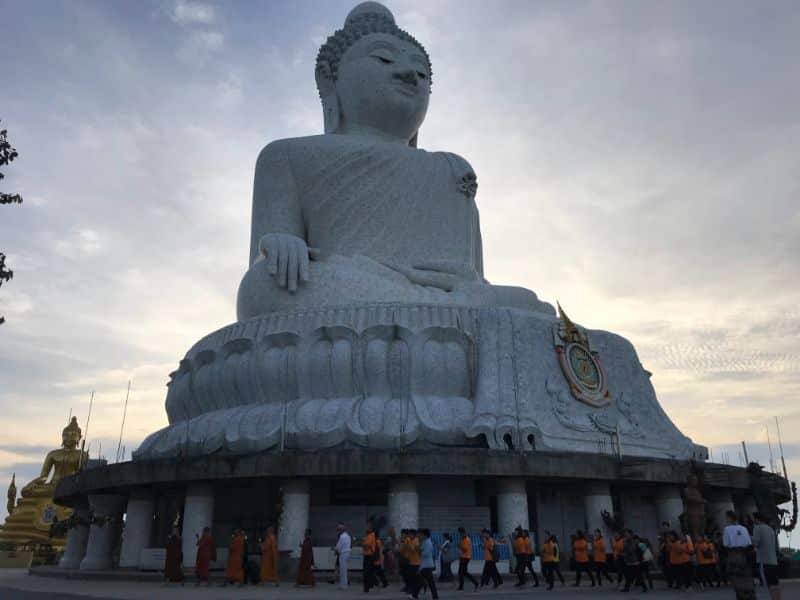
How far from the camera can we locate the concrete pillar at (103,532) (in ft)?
49.4

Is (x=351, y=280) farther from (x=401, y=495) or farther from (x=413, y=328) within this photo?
(x=401, y=495)

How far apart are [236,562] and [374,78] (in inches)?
543

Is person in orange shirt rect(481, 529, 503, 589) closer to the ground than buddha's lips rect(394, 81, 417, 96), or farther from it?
closer to the ground

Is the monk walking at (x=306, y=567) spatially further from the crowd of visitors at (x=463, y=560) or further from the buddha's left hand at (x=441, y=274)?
the buddha's left hand at (x=441, y=274)

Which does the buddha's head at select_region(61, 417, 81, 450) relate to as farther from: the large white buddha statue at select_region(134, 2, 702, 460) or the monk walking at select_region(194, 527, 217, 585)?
the monk walking at select_region(194, 527, 217, 585)

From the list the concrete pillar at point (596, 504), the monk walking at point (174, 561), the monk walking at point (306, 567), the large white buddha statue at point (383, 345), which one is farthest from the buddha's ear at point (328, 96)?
the monk walking at point (306, 567)

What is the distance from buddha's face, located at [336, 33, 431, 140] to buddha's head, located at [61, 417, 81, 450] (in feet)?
59.6

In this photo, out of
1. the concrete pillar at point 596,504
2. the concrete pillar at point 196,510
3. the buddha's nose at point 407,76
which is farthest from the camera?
the buddha's nose at point 407,76

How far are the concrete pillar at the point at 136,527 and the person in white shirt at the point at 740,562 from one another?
1050 centimetres

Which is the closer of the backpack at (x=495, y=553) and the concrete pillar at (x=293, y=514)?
the backpack at (x=495, y=553)

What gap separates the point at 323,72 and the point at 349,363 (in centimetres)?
1061

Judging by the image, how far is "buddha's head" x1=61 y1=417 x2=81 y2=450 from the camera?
3088cm

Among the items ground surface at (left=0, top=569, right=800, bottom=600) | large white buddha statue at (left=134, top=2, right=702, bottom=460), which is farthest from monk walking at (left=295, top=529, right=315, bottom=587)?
large white buddha statue at (left=134, top=2, right=702, bottom=460)

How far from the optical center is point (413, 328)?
14.6 metres
